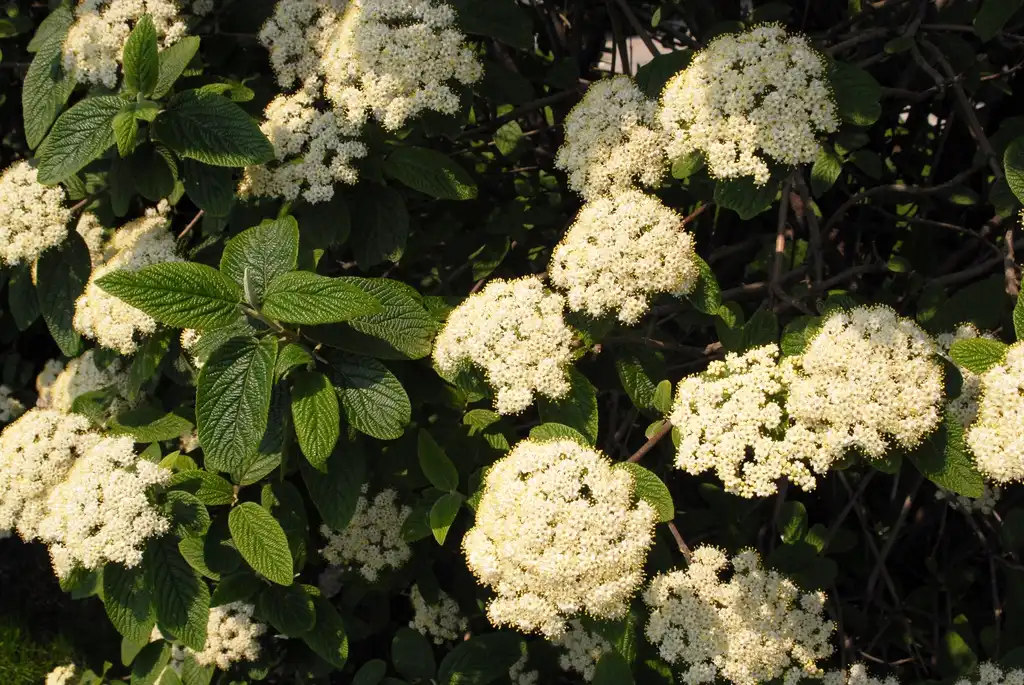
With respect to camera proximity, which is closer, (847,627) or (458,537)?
(847,627)

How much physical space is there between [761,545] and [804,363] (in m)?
1.26

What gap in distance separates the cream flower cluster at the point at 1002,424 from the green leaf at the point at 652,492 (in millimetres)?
746

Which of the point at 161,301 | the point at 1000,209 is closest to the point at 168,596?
the point at 161,301

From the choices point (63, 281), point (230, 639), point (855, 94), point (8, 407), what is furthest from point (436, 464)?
point (8, 407)

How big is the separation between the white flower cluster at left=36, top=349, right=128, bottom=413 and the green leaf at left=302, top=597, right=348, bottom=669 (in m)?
1.13

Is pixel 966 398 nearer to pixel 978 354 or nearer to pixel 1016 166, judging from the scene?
pixel 978 354

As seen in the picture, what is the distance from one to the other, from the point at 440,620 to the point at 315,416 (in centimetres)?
126

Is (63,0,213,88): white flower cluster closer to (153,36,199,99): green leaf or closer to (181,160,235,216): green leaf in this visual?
(153,36,199,99): green leaf

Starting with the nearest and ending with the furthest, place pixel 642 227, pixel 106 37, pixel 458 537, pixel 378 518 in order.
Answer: pixel 642 227
pixel 106 37
pixel 378 518
pixel 458 537

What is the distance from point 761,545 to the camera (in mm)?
3217

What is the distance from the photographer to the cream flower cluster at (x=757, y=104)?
227 cm

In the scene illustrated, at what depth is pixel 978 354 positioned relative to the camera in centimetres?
217

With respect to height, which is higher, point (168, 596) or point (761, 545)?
point (168, 596)

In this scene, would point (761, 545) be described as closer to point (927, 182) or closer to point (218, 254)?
point (927, 182)
